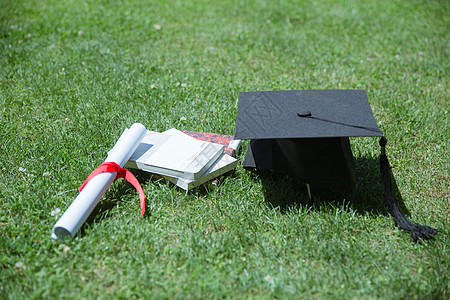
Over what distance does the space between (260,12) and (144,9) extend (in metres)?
1.55

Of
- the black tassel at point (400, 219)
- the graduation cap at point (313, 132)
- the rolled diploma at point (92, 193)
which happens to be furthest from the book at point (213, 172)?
the black tassel at point (400, 219)

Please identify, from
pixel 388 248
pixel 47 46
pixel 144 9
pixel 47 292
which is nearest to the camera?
pixel 47 292

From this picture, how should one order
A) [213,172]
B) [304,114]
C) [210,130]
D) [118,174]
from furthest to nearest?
[210,130]
[213,172]
[118,174]
[304,114]

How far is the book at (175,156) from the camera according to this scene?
2.43 meters

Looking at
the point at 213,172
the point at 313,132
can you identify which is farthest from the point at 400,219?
the point at 213,172

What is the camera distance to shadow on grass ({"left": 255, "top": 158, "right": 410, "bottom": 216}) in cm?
246

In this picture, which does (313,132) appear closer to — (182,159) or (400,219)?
(400,219)

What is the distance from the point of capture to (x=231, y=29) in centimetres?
496

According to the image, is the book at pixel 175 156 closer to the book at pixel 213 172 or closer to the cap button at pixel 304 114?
the book at pixel 213 172

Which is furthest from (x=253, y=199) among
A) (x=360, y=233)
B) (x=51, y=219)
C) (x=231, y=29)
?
(x=231, y=29)

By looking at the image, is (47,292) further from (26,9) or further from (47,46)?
(26,9)

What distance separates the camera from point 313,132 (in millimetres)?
2145

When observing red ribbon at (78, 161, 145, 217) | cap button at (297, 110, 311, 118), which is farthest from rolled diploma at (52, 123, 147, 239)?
cap button at (297, 110, 311, 118)

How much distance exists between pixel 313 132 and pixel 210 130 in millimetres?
1179
